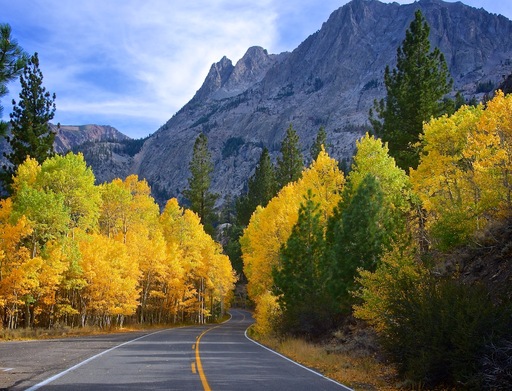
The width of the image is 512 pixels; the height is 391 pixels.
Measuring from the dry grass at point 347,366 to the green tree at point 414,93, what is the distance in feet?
64.1

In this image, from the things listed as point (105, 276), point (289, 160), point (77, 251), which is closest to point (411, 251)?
point (77, 251)

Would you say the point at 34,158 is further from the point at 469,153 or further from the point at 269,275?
the point at 469,153

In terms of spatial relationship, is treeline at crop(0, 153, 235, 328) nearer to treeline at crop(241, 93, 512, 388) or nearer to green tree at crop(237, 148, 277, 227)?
treeline at crop(241, 93, 512, 388)

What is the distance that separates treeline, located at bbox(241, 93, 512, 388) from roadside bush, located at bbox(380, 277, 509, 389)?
0.03 metres

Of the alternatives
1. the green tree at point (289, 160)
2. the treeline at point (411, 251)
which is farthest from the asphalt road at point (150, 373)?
the green tree at point (289, 160)

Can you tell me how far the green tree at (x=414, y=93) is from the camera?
3653 cm

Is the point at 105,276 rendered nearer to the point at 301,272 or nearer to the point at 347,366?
the point at 301,272

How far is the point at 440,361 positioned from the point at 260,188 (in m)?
70.1

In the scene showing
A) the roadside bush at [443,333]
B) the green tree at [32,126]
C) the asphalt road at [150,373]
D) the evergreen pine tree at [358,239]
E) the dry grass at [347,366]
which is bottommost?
the dry grass at [347,366]

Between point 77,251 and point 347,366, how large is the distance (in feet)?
83.5

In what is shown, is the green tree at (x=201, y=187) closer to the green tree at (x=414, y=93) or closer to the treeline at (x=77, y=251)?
the treeline at (x=77, y=251)

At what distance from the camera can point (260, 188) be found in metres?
80.9

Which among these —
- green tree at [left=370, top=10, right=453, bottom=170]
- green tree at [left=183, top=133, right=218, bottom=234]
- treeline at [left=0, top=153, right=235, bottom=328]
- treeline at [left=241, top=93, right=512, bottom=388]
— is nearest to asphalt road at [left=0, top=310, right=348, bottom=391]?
treeline at [left=241, top=93, right=512, bottom=388]

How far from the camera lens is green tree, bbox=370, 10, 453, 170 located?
36531 millimetres
